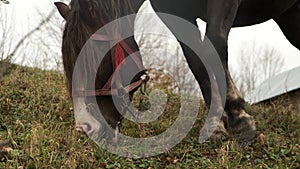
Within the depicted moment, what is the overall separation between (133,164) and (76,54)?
0.87 metres

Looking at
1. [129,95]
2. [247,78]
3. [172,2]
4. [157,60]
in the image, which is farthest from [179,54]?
[129,95]

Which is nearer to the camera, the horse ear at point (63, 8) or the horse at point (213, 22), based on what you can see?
the horse at point (213, 22)

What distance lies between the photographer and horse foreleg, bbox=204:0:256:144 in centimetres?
352

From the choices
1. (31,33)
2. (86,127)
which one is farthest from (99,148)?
(31,33)

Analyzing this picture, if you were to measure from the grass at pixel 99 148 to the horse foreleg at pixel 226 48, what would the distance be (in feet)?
0.51

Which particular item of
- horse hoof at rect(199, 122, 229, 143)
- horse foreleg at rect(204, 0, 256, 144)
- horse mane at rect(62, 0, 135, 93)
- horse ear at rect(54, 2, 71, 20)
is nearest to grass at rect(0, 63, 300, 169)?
horse hoof at rect(199, 122, 229, 143)

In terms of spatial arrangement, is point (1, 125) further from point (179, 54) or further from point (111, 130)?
point (179, 54)

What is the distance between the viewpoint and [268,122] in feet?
15.6

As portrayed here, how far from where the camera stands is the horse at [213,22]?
2.84 m

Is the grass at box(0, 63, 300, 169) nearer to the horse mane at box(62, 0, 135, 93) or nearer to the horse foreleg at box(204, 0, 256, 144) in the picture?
the horse foreleg at box(204, 0, 256, 144)

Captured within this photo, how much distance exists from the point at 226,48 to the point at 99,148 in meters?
1.32

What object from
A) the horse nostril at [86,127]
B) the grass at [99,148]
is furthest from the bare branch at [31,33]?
the horse nostril at [86,127]

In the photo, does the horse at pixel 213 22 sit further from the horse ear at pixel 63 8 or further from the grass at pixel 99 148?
the grass at pixel 99 148

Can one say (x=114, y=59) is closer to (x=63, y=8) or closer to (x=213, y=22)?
(x=63, y=8)
